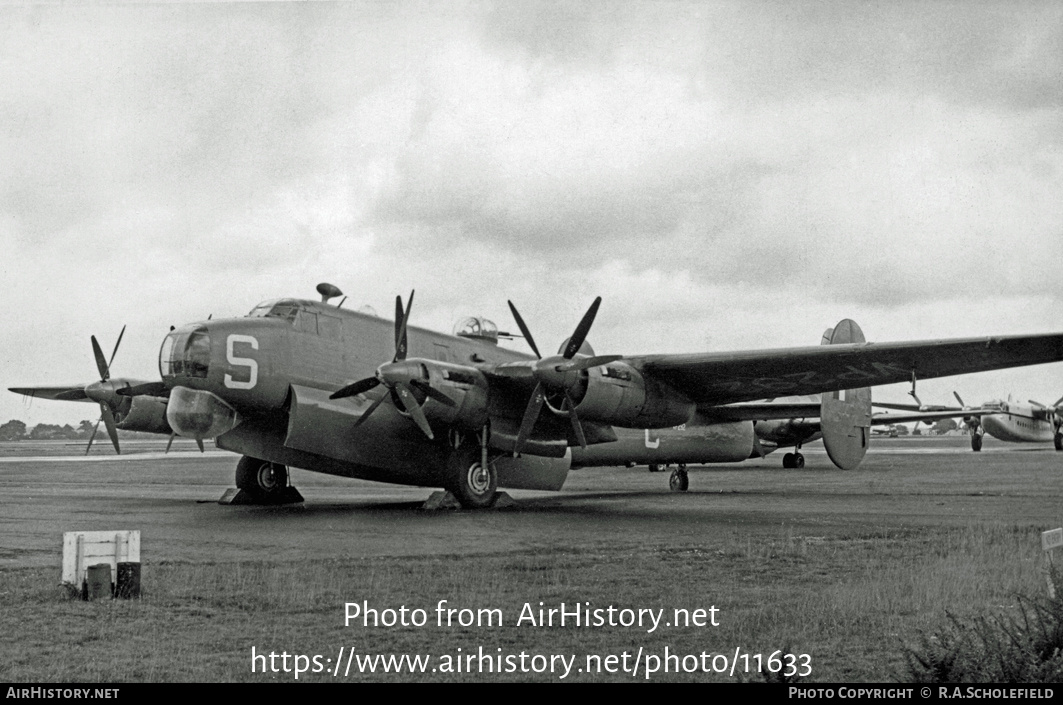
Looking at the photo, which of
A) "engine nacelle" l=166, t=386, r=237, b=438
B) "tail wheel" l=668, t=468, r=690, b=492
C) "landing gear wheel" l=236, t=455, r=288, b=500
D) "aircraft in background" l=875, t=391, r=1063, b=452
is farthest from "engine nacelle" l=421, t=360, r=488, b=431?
"aircraft in background" l=875, t=391, r=1063, b=452

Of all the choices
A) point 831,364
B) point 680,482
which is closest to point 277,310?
point 831,364

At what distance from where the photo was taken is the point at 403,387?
55.8 feet

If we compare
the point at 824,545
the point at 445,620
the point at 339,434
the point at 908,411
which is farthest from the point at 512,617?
the point at 908,411

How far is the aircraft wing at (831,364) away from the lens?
1562 centimetres

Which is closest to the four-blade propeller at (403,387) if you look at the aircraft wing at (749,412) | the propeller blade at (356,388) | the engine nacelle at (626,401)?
the propeller blade at (356,388)

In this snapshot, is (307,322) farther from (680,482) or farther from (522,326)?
(680,482)

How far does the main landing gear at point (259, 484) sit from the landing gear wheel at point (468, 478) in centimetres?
447

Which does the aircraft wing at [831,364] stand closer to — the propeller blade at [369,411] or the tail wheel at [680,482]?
the propeller blade at [369,411]

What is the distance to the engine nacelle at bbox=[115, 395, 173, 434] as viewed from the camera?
24.6 meters

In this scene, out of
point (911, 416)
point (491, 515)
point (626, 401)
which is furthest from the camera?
point (911, 416)

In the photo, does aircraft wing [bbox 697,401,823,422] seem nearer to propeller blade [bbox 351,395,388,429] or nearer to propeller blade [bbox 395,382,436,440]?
propeller blade [bbox 351,395,388,429]

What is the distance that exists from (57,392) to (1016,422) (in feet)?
196

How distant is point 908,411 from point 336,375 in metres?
42.9

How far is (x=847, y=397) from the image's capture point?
21.5 metres
